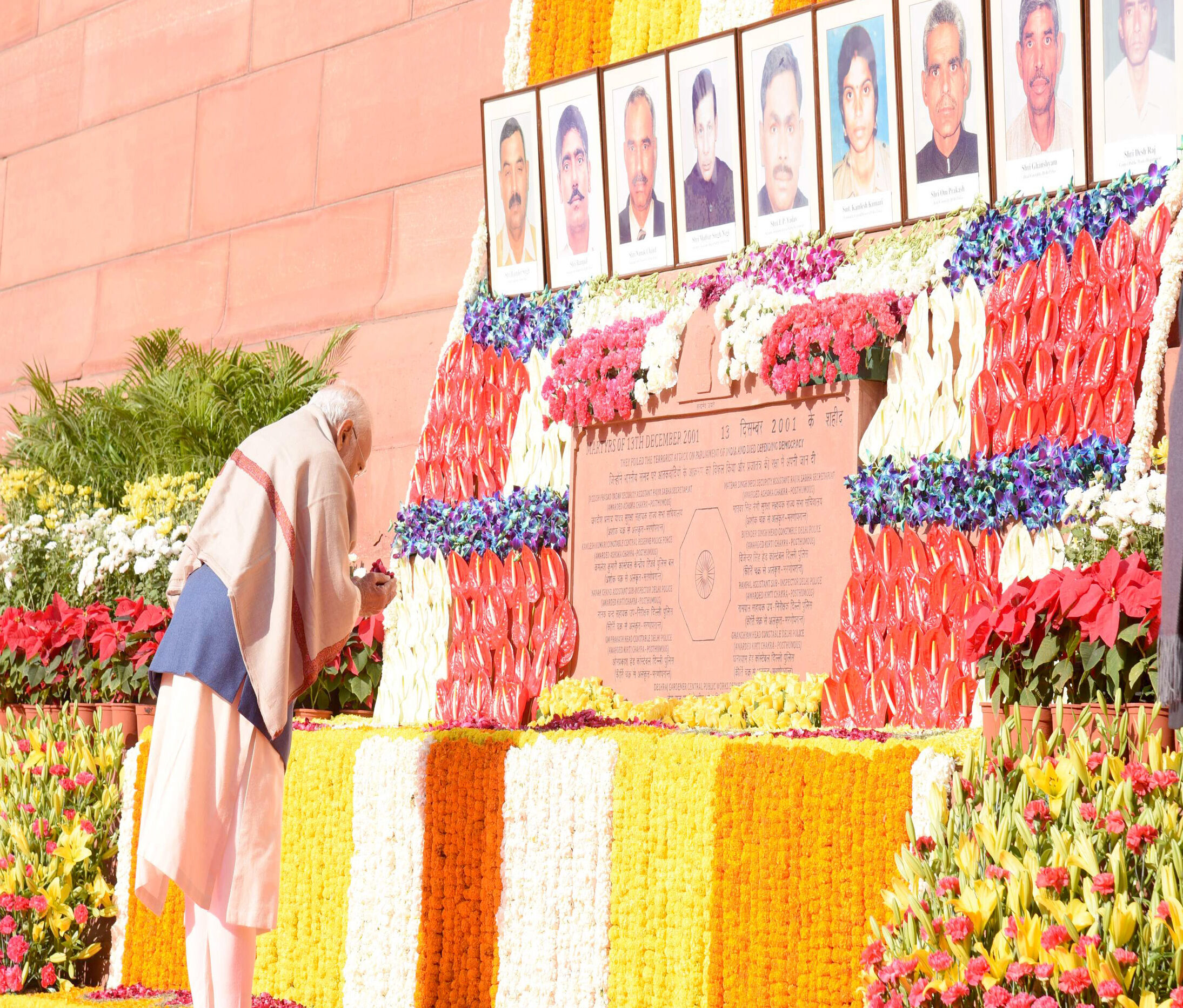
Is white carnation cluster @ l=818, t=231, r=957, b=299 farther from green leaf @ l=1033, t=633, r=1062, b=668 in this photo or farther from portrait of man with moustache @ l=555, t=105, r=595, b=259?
green leaf @ l=1033, t=633, r=1062, b=668

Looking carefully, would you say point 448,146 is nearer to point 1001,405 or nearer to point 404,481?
point 404,481

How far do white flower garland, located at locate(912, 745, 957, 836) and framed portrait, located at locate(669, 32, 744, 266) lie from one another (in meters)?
2.59

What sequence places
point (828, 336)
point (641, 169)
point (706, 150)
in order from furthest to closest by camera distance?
point (641, 169) → point (706, 150) → point (828, 336)

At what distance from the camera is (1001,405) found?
489 cm

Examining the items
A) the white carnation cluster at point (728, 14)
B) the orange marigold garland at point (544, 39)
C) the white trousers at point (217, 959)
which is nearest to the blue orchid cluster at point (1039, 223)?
the white carnation cluster at point (728, 14)

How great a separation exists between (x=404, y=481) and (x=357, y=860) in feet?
8.46

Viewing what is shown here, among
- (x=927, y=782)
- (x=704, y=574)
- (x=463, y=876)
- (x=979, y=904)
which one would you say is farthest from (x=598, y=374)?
(x=979, y=904)

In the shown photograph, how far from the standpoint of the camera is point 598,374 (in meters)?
5.89

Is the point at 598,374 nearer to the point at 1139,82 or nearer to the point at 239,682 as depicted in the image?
the point at 1139,82

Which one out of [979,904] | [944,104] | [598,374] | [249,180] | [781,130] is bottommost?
[979,904]

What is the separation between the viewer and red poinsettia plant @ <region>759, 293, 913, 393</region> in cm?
510

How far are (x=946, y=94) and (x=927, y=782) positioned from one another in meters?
2.51

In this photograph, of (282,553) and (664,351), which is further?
(664,351)

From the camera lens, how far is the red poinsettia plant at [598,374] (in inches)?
228
